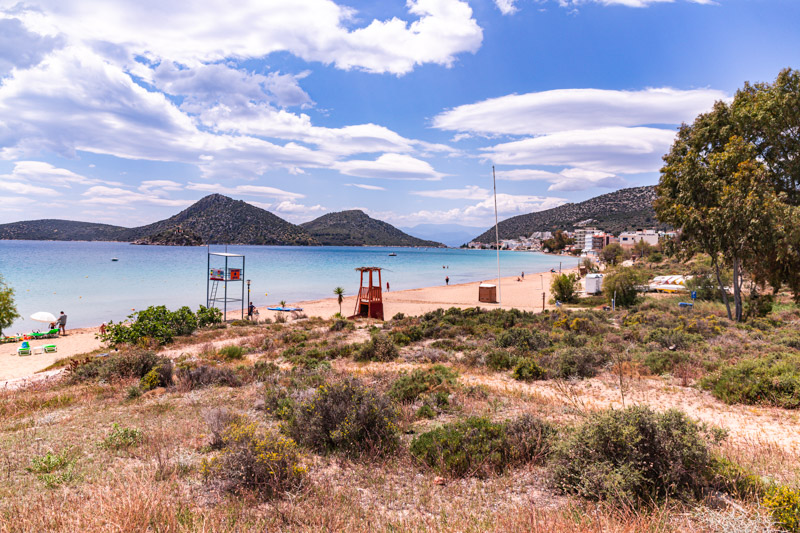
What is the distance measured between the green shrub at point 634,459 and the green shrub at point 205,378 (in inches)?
278

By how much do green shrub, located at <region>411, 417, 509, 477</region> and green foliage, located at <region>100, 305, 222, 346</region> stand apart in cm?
1392

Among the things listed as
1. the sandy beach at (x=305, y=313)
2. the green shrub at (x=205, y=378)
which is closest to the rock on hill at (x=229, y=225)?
the sandy beach at (x=305, y=313)

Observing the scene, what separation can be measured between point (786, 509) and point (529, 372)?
608cm

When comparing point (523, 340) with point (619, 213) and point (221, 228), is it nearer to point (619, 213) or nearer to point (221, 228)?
point (619, 213)

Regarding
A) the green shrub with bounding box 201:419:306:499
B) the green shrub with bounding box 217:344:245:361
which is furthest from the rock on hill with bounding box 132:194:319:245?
the green shrub with bounding box 201:419:306:499

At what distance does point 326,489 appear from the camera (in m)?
3.90

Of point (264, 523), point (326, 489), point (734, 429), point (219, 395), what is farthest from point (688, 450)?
point (219, 395)

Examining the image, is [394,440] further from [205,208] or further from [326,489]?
[205,208]

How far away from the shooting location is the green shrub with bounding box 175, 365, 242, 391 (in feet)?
28.4

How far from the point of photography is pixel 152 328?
637 inches

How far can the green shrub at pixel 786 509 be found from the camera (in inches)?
116

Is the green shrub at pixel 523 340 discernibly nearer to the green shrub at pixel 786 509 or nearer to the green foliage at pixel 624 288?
the green shrub at pixel 786 509

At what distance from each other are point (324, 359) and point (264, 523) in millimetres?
8540

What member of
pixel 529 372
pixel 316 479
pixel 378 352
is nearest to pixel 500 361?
pixel 529 372
